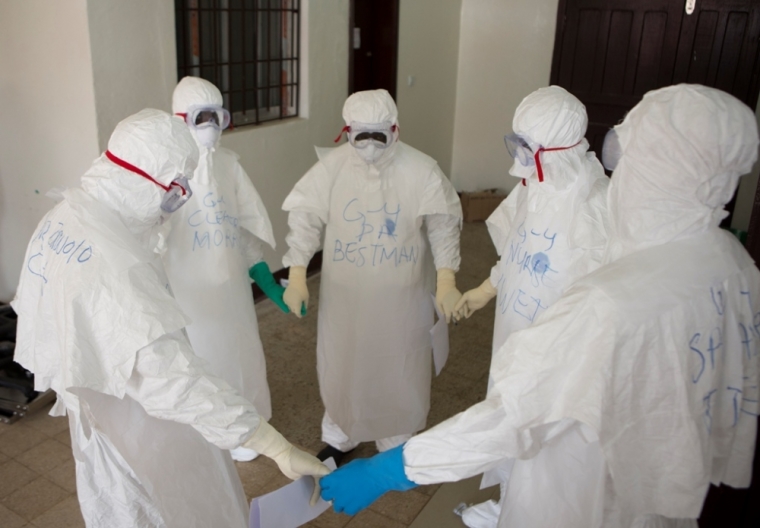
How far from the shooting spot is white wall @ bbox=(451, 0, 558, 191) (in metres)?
→ 5.46

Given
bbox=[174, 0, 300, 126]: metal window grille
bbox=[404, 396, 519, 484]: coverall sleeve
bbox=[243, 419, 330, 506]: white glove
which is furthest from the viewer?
bbox=[174, 0, 300, 126]: metal window grille

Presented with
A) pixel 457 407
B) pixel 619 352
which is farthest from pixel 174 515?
pixel 457 407

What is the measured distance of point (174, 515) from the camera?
1.56 m

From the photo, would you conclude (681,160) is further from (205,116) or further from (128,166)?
(205,116)

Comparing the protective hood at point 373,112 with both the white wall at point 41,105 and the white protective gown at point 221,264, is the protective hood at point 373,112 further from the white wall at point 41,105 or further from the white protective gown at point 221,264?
the white wall at point 41,105

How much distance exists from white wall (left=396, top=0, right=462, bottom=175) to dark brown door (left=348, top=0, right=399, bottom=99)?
0.27ft

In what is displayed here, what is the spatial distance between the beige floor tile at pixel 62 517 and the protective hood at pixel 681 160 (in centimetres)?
201

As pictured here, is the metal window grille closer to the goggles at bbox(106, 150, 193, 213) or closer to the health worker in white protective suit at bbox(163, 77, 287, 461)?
the health worker in white protective suit at bbox(163, 77, 287, 461)

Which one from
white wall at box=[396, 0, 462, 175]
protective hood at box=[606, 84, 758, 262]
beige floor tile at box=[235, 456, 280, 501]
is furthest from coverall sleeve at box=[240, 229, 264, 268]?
white wall at box=[396, 0, 462, 175]

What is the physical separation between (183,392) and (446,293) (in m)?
1.28

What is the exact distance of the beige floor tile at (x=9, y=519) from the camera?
2.22 metres

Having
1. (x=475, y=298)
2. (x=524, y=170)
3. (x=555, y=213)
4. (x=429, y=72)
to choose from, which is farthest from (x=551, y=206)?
(x=429, y=72)

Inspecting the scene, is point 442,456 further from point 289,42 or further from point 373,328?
point 289,42

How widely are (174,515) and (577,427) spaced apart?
3.11 feet
